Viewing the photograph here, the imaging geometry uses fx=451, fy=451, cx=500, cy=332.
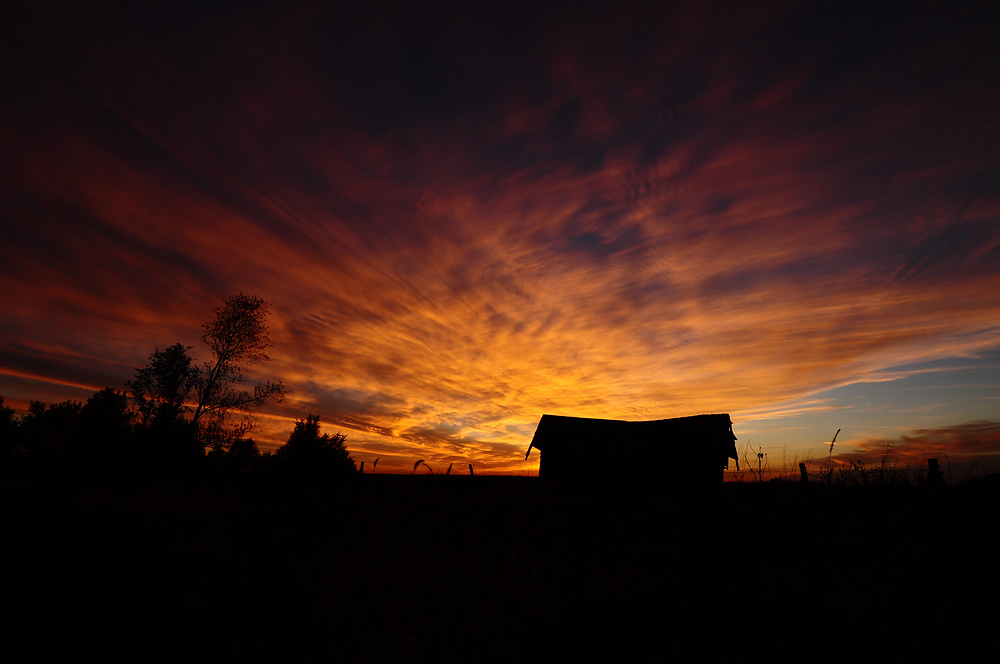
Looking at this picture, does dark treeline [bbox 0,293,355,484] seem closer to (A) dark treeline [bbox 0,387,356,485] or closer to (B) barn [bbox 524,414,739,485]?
(A) dark treeline [bbox 0,387,356,485]

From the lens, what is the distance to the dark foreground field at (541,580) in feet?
7.86

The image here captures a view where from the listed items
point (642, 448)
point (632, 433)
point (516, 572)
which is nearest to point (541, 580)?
point (516, 572)

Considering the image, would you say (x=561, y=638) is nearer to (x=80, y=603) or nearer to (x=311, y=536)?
(x=311, y=536)

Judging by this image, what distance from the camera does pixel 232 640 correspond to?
274 centimetres

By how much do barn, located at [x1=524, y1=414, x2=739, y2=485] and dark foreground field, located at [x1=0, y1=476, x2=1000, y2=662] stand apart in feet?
65.8

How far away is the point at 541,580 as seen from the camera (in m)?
2.76

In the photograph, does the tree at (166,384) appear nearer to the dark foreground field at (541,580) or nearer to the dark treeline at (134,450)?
the dark treeline at (134,450)

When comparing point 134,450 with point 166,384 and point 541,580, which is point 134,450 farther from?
point 541,580

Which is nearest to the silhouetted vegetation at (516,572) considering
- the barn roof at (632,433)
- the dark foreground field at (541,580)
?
the dark foreground field at (541,580)

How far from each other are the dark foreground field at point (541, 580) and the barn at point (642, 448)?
2005 centimetres

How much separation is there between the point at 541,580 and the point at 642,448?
2240 cm

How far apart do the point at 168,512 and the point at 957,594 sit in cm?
634

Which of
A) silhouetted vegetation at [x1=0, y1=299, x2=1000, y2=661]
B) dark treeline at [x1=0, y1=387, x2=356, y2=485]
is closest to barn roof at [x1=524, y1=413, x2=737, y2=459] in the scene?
dark treeline at [x1=0, y1=387, x2=356, y2=485]

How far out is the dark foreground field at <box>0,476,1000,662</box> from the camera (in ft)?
7.86
